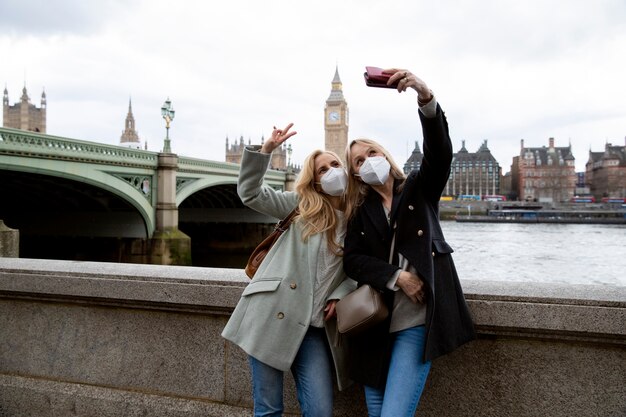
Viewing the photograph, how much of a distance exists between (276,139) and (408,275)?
0.83 m

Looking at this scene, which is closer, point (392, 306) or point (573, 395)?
point (392, 306)

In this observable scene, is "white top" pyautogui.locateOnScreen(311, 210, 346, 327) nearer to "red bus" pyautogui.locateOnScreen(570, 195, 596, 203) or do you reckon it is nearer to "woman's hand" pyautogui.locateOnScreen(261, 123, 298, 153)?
"woman's hand" pyautogui.locateOnScreen(261, 123, 298, 153)

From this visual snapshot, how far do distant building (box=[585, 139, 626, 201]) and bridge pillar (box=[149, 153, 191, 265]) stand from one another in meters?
79.3

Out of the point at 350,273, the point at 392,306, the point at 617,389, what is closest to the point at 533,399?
the point at 617,389

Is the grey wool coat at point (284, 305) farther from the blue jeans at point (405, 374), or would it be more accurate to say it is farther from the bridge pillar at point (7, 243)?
the bridge pillar at point (7, 243)

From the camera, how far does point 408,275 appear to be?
6.25 ft


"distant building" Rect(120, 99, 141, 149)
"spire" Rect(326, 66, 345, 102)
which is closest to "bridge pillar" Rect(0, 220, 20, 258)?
"distant building" Rect(120, 99, 141, 149)

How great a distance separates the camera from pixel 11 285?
2.85 metres

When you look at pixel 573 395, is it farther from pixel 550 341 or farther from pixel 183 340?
pixel 183 340

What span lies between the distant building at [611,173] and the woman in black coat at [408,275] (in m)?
91.4

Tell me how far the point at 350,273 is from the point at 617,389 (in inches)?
44.6

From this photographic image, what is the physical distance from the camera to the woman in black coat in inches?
75.0

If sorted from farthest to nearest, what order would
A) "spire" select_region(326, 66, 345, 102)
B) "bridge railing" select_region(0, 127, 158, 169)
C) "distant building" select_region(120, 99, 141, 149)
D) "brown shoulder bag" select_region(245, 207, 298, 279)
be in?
"spire" select_region(326, 66, 345, 102)
"distant building" select_region(120, 99, 141, 149)
"bridge railing" select_region(0, 127, 158, 169)
"brown shoulder bag" select_region(245, 207, 298, 279)

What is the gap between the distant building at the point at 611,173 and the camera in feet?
273
